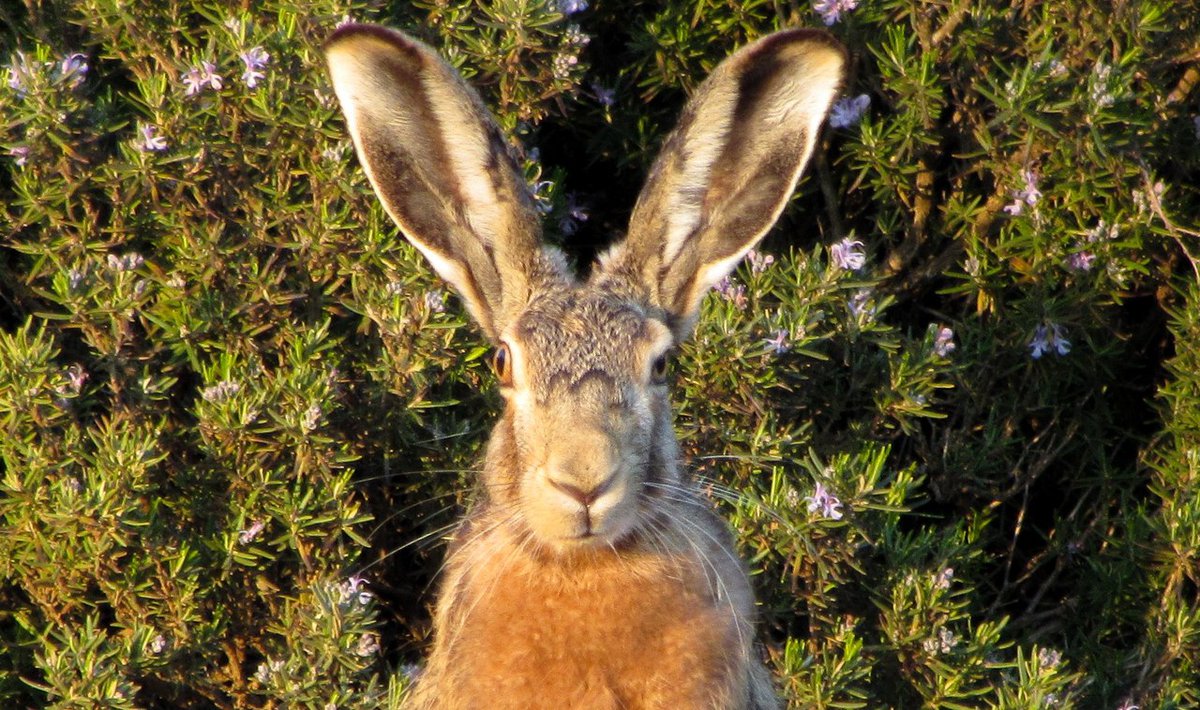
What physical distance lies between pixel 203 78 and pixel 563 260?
1.39m

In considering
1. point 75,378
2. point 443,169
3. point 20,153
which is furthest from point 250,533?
point 443,169

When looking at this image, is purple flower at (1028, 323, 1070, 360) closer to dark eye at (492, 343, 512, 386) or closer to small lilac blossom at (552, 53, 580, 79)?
small lilac blossom at (552, 53, 580, 79)

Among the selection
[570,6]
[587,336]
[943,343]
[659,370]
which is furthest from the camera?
[943,343]

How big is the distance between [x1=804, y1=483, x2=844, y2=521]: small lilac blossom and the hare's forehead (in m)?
1.17

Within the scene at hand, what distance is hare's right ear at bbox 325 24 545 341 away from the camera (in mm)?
3992

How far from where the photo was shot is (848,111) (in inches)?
219

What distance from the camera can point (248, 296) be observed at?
17.0 ft

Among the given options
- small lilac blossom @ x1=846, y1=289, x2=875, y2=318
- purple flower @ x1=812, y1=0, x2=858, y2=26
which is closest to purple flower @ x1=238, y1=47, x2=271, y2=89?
purple flower @ x1=812, y1=0, x2=858, y2=26

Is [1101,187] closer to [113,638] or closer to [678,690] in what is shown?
[678,690]

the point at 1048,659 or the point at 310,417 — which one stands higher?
the point at 310,417

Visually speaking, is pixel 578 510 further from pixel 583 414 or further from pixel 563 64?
pixel 563 64

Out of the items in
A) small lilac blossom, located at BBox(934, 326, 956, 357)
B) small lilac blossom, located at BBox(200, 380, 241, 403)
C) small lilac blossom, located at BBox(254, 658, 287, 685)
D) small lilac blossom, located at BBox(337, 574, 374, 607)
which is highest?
small lilac blossom, located at BBox(200, 380, 241, 403)

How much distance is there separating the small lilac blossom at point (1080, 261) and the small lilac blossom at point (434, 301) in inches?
84.7

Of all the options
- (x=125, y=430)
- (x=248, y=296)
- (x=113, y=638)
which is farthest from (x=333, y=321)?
(x=113, y=638)
